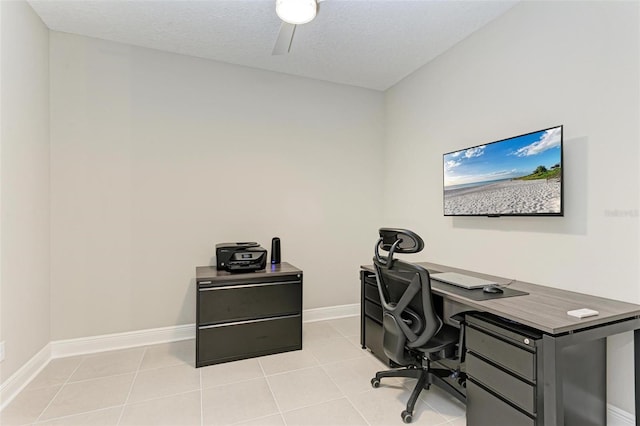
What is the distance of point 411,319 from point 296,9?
6.73 feet

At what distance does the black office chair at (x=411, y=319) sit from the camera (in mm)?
1854

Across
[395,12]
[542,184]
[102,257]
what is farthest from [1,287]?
[542,184]

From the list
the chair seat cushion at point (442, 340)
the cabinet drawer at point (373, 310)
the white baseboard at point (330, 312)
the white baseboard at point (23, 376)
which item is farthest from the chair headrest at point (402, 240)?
the white baseboard at point (23, 376)

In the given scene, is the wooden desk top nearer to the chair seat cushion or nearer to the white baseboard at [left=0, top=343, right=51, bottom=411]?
the chair seat cushion

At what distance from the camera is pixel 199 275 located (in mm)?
2723

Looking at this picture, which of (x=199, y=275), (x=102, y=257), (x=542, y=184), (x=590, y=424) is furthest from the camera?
(x=102, y=257)

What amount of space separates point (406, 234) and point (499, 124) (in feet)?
4.50

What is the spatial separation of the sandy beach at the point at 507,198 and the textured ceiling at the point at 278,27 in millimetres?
1381

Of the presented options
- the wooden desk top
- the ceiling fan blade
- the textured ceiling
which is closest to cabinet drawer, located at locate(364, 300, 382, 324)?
the wooden desk top

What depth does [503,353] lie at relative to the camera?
1550 millimetres

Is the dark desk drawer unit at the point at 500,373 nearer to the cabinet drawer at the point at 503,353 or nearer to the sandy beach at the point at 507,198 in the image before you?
the cabinet drawer at the point at 503,353

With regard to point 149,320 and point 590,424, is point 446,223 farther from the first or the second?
point 149,320

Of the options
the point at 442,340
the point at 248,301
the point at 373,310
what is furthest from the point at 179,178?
the point at 442,340

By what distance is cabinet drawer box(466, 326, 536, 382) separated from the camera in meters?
1.43
